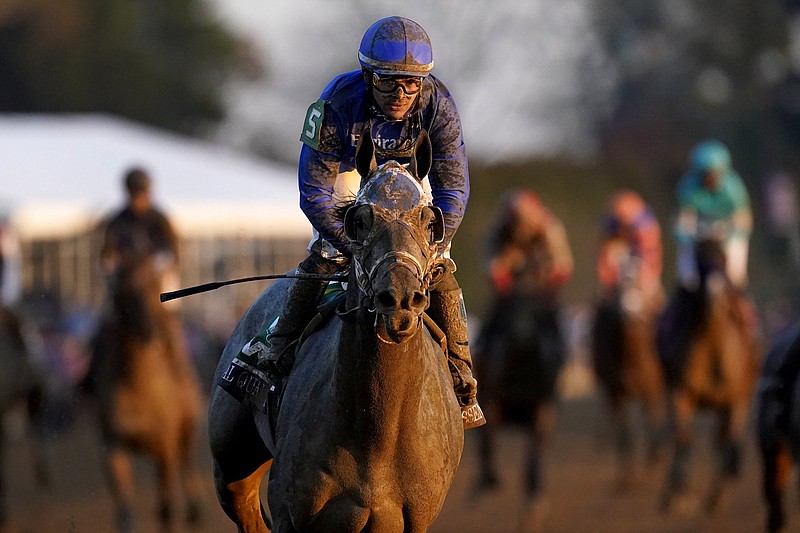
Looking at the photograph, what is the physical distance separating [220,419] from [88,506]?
6.89 metres

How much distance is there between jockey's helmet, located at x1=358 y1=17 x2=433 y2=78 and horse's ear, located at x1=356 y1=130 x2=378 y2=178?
34 centimetres

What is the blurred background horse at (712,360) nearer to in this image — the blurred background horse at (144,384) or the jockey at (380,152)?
the blurred background horse at (144,384)

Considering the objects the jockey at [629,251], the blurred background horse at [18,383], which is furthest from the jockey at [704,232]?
the blurred background horse at [18,383]

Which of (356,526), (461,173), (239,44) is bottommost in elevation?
(356,526)

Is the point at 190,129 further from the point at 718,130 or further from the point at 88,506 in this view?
the point at 88,506

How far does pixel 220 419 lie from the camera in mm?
6160

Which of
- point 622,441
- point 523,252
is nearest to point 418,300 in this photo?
point 523,252

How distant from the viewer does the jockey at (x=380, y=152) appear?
16.9 ft

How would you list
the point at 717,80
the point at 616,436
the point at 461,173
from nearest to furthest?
1. the point at 461,173
2. the point at 616,436
3. the point at 717,80

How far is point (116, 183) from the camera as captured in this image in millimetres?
23000

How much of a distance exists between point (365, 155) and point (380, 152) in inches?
18.3

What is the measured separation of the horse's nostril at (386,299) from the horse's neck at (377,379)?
0.37 m

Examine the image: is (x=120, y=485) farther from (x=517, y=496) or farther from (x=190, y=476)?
(x=517, y=496)

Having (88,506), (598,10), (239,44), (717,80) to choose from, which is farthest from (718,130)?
(88,506)
